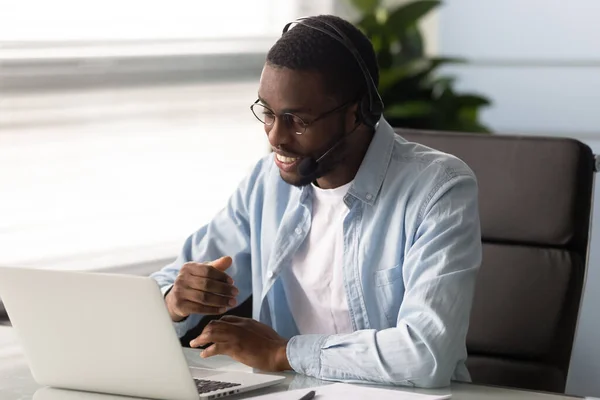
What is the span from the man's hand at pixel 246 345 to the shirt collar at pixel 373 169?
0.96ft

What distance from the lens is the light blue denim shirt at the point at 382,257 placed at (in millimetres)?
1388

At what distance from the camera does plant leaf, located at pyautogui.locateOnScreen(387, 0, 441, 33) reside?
11.0 ft

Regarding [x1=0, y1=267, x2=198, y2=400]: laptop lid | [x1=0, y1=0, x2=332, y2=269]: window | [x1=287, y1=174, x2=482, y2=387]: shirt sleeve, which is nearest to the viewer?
[x1=0, y1=267, x2=198, y2=400]: laptop lid

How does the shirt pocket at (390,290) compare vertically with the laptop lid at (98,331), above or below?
below

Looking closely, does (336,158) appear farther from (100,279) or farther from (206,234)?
(100,279)

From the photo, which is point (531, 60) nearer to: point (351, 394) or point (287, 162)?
point (287, 162)

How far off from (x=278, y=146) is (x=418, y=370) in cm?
43

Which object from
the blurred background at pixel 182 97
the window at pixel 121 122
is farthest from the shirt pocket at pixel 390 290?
the window at pixel 121 122

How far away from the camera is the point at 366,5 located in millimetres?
3391

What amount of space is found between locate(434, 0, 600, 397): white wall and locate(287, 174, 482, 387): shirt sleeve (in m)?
2.04

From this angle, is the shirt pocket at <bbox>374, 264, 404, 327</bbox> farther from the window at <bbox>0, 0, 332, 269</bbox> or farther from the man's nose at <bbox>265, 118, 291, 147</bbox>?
the window at <bbox>0, 0, 332, 269</bbox>

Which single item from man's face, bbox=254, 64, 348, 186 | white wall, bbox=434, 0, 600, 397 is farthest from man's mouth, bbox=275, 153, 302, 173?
white wall, bbox=434, 0, 600, 397

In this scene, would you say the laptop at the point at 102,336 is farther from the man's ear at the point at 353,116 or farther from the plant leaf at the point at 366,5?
the plant leaf at the point at 366,5

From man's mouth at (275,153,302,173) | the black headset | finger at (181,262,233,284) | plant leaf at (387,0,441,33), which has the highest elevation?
the black headset
